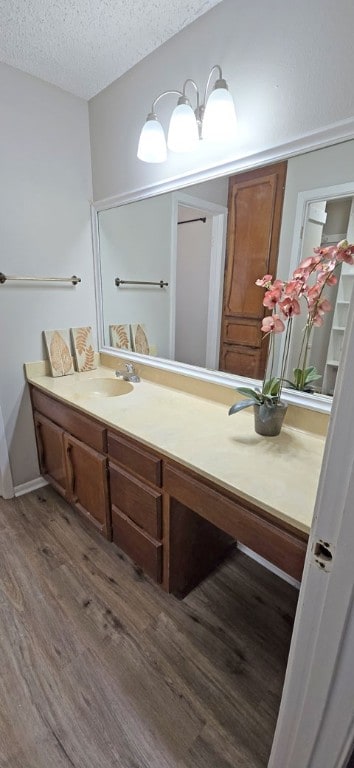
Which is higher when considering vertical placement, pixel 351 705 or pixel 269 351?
pixel 269 351

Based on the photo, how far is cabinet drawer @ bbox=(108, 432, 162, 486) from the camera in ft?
4.07

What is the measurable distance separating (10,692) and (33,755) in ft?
0.71

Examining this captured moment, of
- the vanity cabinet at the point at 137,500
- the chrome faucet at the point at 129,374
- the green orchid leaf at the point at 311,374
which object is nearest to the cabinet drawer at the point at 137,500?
the vanity cabinet at the point at 137,500

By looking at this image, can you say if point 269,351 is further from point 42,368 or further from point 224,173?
point 42,368

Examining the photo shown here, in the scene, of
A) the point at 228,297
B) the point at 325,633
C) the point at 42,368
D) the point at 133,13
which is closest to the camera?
the point at 325,633

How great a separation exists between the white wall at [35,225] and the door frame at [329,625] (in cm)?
186

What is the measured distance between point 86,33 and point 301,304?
1466 millimetres

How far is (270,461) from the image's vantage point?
42.8 inches

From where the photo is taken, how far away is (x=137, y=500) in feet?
4.50

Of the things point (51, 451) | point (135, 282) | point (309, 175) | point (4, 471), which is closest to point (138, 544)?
point (51, 451)

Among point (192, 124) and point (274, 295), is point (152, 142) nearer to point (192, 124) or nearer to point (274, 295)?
point (192, 124)

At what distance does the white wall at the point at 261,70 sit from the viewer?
3.26 ft

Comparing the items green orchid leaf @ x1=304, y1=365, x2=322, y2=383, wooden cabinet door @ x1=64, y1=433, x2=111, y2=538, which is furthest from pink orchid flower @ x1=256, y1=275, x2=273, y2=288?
wooden cabinet door @ x1=64, y1=433, x2=111, y2=538

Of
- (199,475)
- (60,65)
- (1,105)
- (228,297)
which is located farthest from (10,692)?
(60,65)
